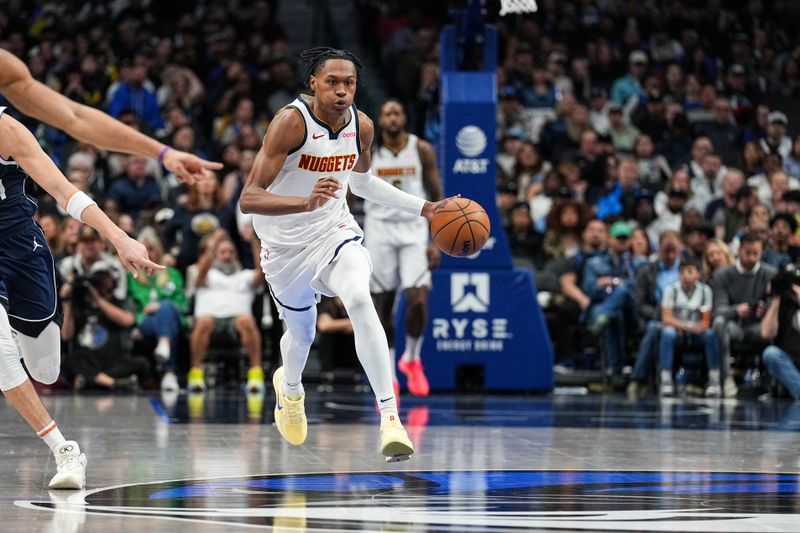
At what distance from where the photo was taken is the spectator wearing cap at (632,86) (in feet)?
58.8

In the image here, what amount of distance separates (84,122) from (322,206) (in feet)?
4.43

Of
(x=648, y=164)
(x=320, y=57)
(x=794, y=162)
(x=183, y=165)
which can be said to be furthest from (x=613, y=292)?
(x=183, y=165)

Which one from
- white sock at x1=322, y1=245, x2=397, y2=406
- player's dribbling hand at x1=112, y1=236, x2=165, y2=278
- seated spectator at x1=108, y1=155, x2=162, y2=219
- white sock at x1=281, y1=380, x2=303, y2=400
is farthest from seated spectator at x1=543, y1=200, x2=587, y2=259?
player's dribbling hand at x1=112, y1=236, x2=165, y2=278

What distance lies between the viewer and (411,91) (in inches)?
704

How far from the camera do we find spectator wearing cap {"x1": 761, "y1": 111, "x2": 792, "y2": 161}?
16.1 meters

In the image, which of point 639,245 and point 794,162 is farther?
point 794,162

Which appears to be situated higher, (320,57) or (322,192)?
(320,57)

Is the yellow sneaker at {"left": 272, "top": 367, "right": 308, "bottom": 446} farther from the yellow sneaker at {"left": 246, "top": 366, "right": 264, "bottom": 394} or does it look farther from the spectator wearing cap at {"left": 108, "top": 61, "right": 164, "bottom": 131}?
the spectator wearing cap at {"left": 108, "top": 61, "right": 164, "bottom": 131}

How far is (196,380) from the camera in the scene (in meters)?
12.7

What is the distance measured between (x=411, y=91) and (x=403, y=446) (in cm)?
1219

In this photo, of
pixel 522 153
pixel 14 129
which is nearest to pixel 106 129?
pixel 14 129

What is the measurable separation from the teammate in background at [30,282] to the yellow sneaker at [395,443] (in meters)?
1.38

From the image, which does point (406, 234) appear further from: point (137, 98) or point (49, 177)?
point (137, 98)

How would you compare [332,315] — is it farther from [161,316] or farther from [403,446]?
[403,446]
